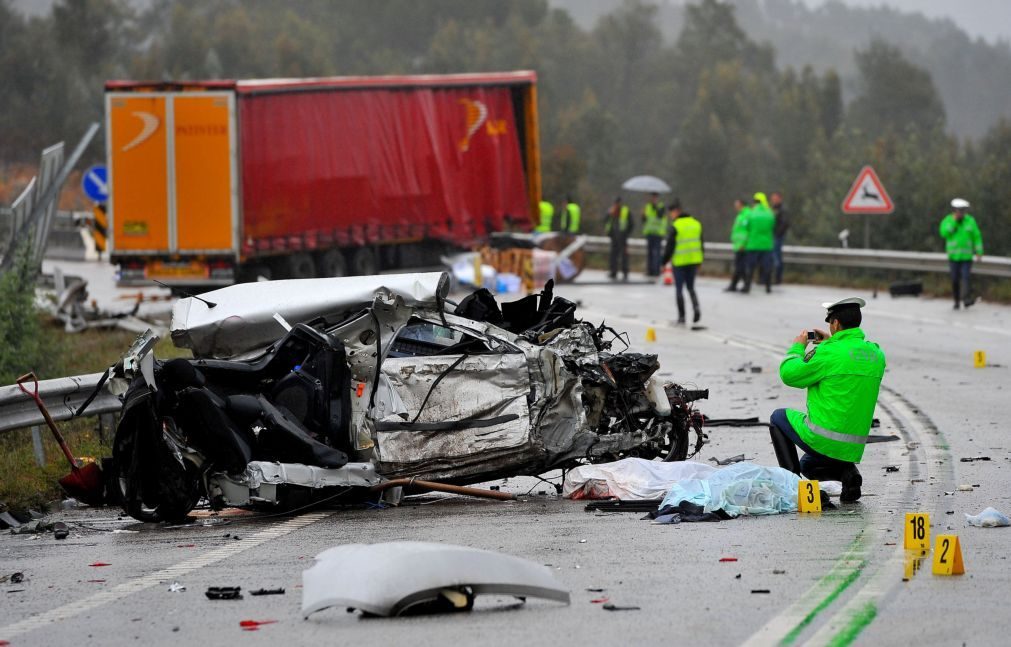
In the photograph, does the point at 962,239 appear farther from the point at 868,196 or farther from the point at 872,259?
the point at 872,259

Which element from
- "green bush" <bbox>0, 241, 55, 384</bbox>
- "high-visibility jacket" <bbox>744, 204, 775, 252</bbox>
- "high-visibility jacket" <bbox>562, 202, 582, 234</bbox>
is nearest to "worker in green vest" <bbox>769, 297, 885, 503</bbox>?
"green bush" <bbox>0, 241, 55, 384</bbox>

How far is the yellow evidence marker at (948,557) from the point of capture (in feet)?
24.4

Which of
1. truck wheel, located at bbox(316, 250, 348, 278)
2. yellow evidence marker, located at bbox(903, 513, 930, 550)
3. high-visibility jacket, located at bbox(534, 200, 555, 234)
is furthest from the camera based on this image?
high-visibility jacket, located at bbox(534, 200, 555, 234)

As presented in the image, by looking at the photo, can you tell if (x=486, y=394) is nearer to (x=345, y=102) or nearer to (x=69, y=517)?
(x=69, y=517)

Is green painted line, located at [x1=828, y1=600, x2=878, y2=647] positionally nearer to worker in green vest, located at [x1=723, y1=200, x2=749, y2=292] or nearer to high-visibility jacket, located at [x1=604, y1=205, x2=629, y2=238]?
worker in green vest, located at [x1=723, y1=200, x2=749, y2=292]

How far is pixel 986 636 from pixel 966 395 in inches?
394

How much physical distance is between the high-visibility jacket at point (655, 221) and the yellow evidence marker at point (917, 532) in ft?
86.6

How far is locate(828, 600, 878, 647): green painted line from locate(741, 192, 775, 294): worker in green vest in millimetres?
23410

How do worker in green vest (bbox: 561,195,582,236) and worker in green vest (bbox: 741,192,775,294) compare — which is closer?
worker in green vest (bbox: 741,192,775,294)

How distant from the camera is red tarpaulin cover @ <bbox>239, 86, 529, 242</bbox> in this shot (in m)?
27.5

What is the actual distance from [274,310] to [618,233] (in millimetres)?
24896

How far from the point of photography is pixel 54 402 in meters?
11.7

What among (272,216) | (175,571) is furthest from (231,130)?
(175,571)

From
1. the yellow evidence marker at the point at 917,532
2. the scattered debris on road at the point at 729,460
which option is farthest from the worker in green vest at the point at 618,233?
the yellow evidence marker at the point at 917,532
